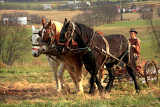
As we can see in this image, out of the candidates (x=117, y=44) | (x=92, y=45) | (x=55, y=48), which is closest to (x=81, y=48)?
(x=92, y=45)

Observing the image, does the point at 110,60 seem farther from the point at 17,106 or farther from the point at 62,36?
the point at 17,106

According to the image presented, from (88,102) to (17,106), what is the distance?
170cm

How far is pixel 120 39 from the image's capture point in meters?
9.22

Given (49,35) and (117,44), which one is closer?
(49,35)

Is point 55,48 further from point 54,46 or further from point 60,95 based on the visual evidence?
point 60,95

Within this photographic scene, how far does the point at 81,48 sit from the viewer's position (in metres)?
7.92

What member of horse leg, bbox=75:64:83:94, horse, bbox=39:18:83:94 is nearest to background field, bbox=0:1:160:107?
horse leg, bbox=75:64:83:94

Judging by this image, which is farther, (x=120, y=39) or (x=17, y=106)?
(x=120, y=39)

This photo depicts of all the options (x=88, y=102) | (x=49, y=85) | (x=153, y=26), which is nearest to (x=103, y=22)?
(x=153, y=26)

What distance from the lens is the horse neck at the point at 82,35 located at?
7949 millimetres

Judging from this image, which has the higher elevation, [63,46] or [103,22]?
[63,46]

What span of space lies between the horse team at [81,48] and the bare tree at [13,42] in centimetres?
3042

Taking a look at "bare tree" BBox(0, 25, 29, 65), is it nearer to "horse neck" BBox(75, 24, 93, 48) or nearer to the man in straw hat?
the man in straw hat

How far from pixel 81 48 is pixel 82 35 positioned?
0.36m
